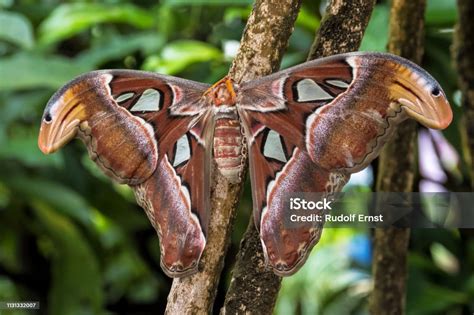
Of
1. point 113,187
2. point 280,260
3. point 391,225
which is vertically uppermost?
point 113,187

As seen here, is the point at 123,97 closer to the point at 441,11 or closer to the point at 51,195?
the point at 441,11

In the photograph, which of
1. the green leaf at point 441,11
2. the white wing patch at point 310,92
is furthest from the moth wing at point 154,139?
the green leaf at point 441,11

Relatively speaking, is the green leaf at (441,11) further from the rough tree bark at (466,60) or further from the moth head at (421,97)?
the moth head at (421,97)

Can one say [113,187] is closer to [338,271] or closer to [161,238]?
[338,271]

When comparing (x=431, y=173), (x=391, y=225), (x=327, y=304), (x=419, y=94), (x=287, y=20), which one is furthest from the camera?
(x=327, y=304)

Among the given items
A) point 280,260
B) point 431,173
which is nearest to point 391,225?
point 280,260

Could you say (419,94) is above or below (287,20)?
below

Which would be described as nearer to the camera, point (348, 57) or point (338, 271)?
point (348, 57)

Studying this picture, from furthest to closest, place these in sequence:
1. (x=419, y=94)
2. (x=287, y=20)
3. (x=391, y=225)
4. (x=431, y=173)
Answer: (x=431, y=173), (x=391, y=225), (x=287, y=20), (x=419, y=94)
